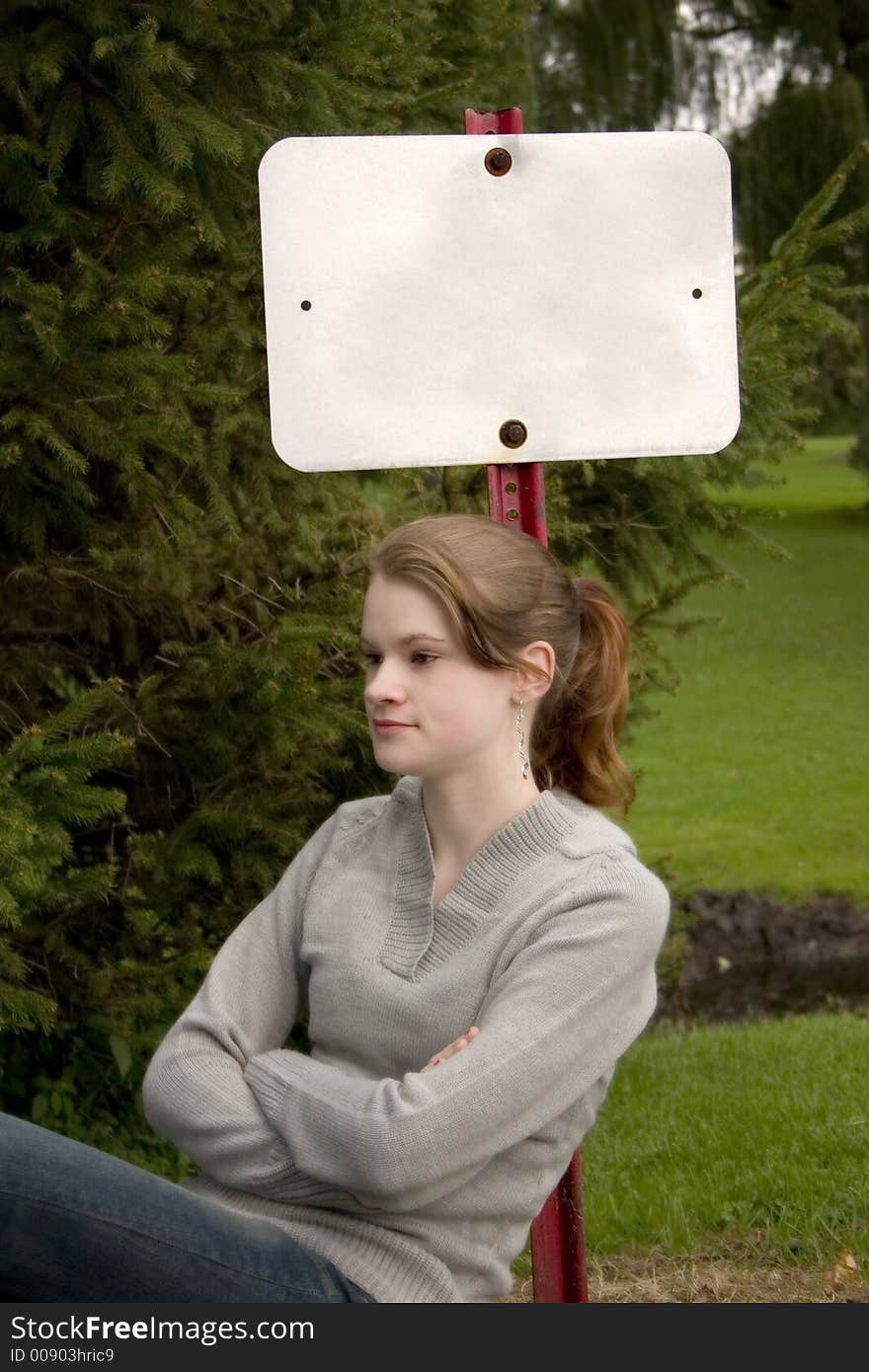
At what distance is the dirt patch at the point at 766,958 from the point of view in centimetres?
660

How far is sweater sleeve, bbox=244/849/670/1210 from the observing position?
6.09 ft

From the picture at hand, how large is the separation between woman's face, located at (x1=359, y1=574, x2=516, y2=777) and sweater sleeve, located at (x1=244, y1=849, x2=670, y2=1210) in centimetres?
26

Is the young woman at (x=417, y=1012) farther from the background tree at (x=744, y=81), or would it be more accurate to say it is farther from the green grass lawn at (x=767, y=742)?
the background tree at (x=744, y=81)

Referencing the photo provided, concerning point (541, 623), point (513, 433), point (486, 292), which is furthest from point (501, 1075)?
point (486, 292)

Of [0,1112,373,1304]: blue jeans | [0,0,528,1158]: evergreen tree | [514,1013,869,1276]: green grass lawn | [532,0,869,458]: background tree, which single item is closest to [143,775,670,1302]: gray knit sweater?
[0,1112,373,1304]: blue jeans

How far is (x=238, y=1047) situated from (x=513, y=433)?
89 cm

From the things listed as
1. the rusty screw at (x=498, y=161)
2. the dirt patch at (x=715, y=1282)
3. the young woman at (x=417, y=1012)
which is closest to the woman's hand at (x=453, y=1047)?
the young woman at (x=417, y=1012)

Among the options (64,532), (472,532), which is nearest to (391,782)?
(64,532)

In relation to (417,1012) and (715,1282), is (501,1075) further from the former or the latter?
(715,1282)

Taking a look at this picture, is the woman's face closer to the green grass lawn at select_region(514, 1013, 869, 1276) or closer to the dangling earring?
the dangling earring

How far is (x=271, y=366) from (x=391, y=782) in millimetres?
1991

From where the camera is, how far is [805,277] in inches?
154

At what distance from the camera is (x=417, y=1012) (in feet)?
6.71

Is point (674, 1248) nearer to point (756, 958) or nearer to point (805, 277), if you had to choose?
point (805, 277)
